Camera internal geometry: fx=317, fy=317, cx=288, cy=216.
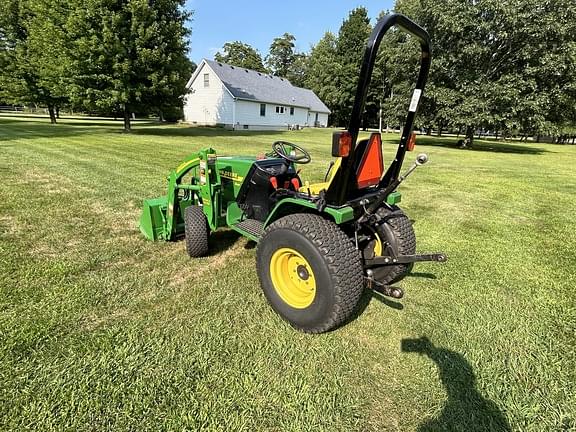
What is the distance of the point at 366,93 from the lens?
2.03 meters

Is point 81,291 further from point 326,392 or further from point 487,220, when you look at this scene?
point 487,220

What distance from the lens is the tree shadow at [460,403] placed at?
1845 mm

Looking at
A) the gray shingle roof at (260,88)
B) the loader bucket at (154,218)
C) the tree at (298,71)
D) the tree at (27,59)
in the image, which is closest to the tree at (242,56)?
the tree at (298,71)

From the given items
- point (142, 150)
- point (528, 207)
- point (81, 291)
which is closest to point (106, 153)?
point (142, 150)

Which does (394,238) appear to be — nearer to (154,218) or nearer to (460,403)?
(460,403)

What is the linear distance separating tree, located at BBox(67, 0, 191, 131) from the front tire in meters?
18.1

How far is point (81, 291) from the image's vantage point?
295 centimetres

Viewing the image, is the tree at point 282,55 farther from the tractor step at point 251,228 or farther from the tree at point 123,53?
the tractor step at point 251,228

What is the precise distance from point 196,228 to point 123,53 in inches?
695

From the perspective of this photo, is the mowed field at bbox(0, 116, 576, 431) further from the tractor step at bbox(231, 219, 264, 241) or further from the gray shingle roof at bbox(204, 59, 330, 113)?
the gray shingle roof at bbox(204, 59, 330, 113)

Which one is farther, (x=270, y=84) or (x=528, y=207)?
(x=270, y=84)

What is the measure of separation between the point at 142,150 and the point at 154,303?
35.0 ft


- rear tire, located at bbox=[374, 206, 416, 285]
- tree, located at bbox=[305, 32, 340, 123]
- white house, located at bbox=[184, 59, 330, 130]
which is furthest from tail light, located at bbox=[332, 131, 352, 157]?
tree, located at bbox=[305, 32, 340, 123]

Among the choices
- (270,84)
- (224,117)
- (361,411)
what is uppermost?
(270,84)
